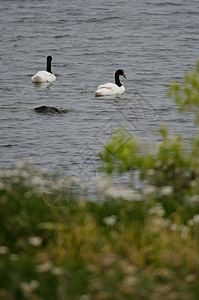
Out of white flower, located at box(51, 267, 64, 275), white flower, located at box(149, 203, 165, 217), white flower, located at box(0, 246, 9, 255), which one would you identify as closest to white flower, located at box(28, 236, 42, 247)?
white flower, located at box(0, 246, 9, 255)

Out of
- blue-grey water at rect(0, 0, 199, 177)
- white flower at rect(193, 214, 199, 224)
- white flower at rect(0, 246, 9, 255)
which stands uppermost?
white flower at rect(193, 214, 199, 224)

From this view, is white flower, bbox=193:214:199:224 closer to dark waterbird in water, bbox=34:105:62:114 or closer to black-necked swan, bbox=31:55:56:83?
dark waterbird in water, bbox=34:105:62:114

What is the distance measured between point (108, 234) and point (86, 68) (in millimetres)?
21049

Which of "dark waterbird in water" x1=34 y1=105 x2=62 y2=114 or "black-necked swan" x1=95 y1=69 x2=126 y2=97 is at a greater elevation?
"dark waterbird in water" x1=34 y1=105 x2=62 y2=114

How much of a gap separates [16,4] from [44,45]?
11.7 meters

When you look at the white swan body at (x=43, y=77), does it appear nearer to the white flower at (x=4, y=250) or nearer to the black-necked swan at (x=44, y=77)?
the black-necked swan at (x=44, y=77)

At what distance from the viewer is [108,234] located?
700 cm

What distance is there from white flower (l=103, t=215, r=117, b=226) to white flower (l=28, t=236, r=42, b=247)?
2.12 feet

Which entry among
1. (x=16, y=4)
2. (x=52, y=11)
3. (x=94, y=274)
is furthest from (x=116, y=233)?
(x=16, y=4)

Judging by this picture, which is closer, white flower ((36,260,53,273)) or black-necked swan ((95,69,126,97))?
white flower ((36,260,53,273))

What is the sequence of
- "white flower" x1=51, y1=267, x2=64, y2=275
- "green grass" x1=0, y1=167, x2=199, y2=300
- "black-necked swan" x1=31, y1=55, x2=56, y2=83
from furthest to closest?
"black-necked swan" x1=31, y1=55, x2=56, y2=83, "white flower" x1=51, y1=267, x2=64, y2=275, "green grass" x1=0, y1=167, x2=199, y2=300

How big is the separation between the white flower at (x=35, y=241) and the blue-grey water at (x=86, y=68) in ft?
17.8

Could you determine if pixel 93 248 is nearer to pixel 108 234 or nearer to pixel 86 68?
pixel 108 234

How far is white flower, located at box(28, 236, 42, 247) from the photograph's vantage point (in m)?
6.64
